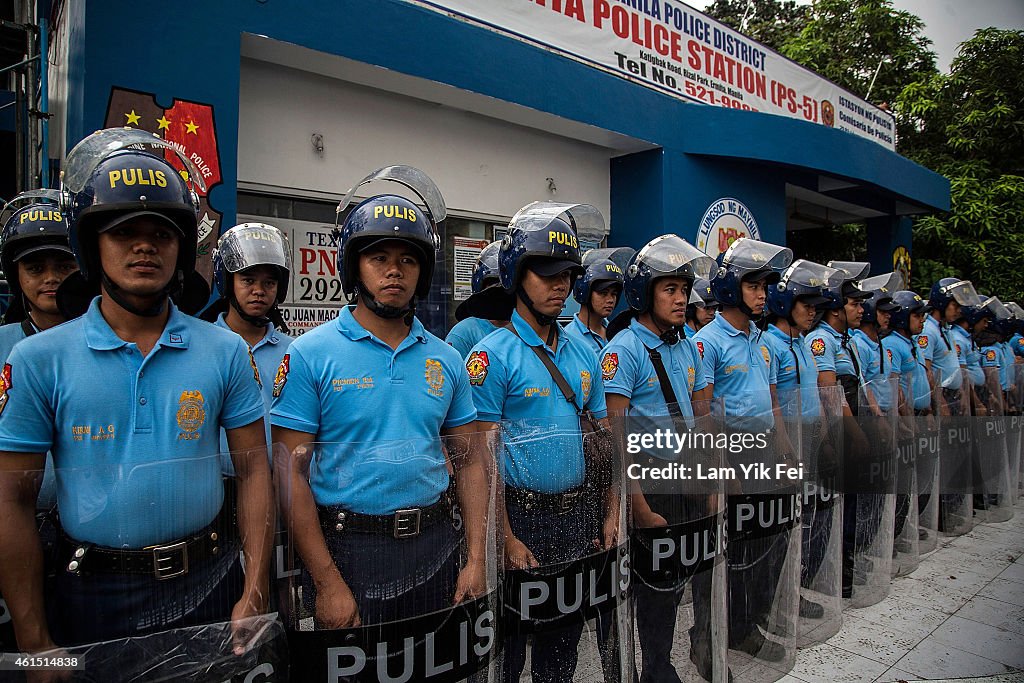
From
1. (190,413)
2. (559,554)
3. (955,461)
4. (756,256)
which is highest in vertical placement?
(756,256)

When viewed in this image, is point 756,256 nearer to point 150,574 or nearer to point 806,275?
point 806,275

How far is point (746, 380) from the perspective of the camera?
4.46 m

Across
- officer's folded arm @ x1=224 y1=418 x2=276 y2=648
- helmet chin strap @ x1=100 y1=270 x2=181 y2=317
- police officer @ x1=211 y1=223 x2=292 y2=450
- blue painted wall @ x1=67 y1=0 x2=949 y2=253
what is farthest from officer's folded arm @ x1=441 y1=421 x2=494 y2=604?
blue painted wall @ x1=67 y1=0 x2=949 y2=253

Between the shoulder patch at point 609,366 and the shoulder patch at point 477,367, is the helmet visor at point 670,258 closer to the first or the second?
the shoulder patch at point 609,366

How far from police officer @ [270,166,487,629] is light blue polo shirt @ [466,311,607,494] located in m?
0.26

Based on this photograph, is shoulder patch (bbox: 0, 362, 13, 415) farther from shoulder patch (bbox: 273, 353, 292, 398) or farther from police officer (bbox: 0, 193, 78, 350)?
police officer (bbox: 0, 193, 78, 350)

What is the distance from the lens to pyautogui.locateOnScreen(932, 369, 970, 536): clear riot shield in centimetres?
641

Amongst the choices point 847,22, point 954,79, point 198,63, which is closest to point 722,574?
point 198,63

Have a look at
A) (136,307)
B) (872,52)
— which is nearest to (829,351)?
(136,307)

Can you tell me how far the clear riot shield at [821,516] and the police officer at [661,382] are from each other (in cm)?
63

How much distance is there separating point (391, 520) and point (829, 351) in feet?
15.7

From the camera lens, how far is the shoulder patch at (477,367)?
297 centimetres

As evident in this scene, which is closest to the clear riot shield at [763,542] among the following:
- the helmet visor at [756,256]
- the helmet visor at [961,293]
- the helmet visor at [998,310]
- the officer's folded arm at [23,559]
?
the helmet visor at [756,256]

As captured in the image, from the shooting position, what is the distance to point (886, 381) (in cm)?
525
